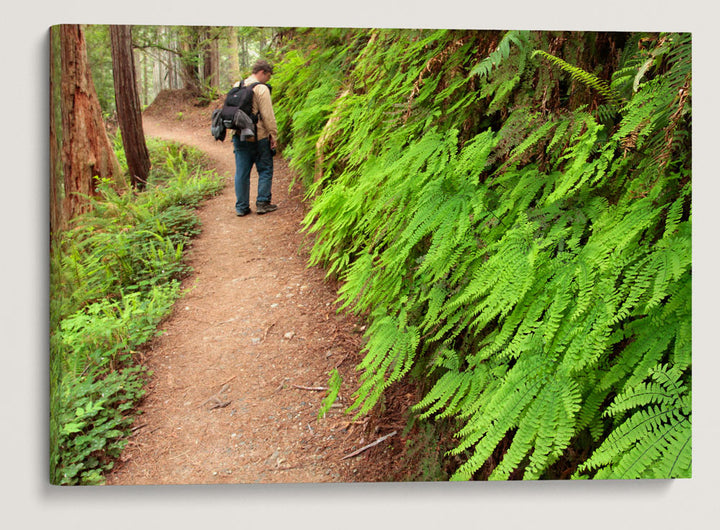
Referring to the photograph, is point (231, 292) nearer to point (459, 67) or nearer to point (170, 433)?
point (170, 433)

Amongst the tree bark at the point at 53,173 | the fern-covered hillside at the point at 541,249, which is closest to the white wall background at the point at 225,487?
the tree bark at the point at 53,173

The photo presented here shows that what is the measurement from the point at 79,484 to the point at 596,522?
230 centimetres

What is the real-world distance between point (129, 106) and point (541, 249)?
2.28 m

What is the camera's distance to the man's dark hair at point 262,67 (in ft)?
9.48

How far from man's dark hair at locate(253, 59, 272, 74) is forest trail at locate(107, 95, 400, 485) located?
0.40 meters

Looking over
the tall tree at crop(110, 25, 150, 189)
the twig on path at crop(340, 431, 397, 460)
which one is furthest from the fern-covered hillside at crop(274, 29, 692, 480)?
the tall tree at crop(110, 25, 150, 189)

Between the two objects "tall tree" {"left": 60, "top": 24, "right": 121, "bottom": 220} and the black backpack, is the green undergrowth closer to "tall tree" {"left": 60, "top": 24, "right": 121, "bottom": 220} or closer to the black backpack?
"tall tree" {"left": 60, "top": 24, "right": 121, "bottom": 220}

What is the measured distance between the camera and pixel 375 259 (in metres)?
2.74

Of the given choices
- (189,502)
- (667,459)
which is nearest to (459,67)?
(667,459)

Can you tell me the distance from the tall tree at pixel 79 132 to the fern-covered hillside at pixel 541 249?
104cm

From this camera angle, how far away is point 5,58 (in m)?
2.41

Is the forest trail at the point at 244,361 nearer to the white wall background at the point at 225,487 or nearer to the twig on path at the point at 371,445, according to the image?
the twig on path at the point at 371,445

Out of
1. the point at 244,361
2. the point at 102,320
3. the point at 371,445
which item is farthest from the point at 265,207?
the point at 371,445

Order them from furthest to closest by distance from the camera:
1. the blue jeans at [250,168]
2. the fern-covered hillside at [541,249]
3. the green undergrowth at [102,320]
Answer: the blue jeans at [250,168], the green undergrowth at [102,320], the fern-covered hillside at [541,249]
